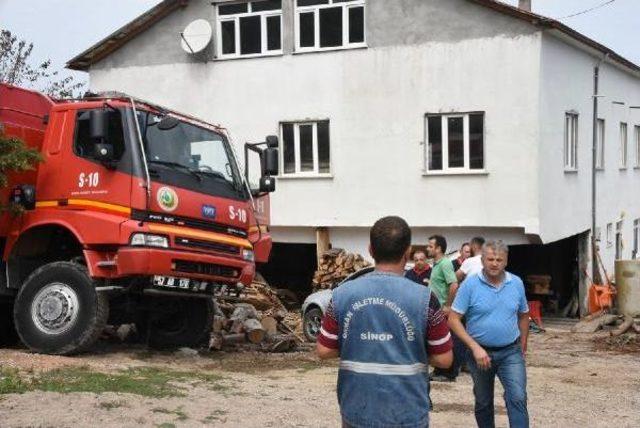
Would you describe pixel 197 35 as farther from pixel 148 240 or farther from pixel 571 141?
pixel 148 240

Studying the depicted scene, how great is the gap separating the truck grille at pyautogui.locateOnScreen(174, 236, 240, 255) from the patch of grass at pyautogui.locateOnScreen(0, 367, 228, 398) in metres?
1.52

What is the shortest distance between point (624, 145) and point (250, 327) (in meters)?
16.9

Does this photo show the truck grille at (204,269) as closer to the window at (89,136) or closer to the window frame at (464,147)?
the window at (89,136)

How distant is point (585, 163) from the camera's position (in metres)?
21.9

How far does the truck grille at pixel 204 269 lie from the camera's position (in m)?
10.2

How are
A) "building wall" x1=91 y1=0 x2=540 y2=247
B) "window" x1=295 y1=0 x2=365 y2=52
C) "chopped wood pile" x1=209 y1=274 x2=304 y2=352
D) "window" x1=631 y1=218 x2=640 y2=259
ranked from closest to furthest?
"chopped wood pile" x1=209 y1=274 x2=304 y2=352, "building wall" x1=91 y1=0 x2=540 y2=247, "window" x1=295 y1=0 x2=365 y2=52, "window" x1=631 y1=218 x2=640 y2=259

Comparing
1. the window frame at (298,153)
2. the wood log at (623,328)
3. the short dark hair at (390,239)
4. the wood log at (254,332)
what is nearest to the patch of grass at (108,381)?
the wood log at (254,332)

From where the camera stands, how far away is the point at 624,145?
26453 millimetres

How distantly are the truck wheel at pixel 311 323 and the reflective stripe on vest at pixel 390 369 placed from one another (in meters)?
10.4

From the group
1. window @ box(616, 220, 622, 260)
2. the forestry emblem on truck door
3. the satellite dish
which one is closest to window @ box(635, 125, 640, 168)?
window @ box(616, 220, 622, 260)

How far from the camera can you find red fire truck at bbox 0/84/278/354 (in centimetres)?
1004

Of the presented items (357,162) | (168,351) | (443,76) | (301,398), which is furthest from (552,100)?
(301,398)

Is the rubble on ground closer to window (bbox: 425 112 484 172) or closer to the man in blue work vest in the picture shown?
window (bbox: 425 112 484 172)

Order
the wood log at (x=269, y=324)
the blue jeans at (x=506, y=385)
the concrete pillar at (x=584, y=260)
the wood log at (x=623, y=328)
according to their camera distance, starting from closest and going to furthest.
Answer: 1. the blue jeans at (x=506, y=385)
2. the wood log at (x=269, y=324)
3. the wood log at (x=623, y=328)
4. the concrete pillar at (x=584, y=260)
